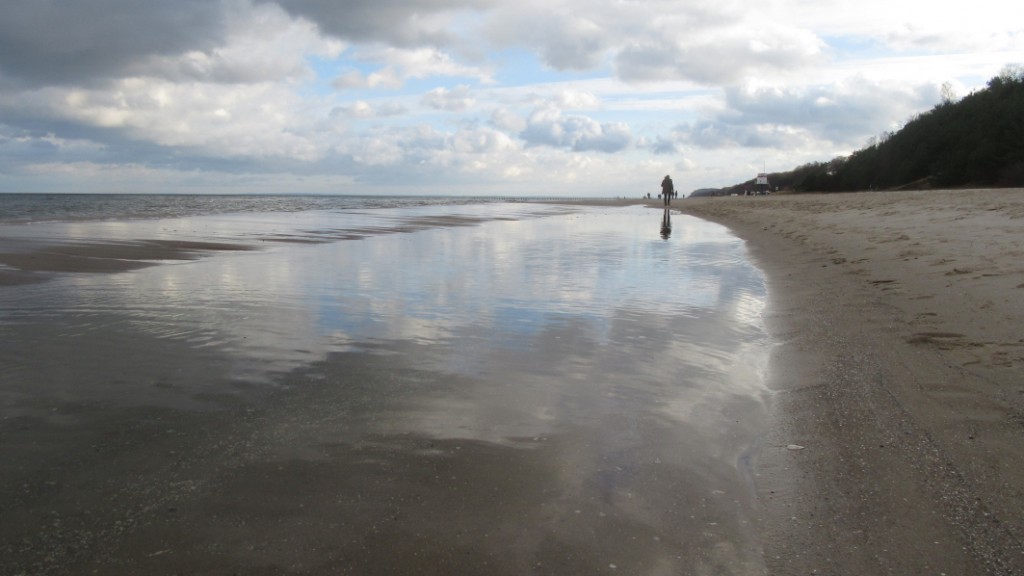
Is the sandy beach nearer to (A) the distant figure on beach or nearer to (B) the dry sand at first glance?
(B) the dry sand

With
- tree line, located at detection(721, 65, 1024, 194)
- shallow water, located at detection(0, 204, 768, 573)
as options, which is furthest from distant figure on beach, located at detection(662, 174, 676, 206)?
shallow water, located at detection(0, 204, 768, 573)

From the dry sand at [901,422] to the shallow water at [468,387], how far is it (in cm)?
26

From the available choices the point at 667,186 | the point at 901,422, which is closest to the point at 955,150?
the point at 667,186

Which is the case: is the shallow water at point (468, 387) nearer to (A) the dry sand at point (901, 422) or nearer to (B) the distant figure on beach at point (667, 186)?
(A) the dry sand at point (901, 422)

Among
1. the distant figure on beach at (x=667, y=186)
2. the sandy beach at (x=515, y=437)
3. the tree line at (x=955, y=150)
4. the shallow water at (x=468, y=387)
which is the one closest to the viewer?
the sandy beach at (x=515, y=437)

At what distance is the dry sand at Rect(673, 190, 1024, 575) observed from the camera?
266 centimetres

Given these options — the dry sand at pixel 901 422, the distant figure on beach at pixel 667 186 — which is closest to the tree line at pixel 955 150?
the distant figure on beach at pixel 667 186

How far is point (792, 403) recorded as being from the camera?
450 centimetres

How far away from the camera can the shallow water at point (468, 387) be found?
2.85 meters

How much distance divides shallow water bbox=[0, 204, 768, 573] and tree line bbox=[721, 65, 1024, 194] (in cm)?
3343

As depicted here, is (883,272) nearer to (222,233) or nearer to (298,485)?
(298,485)

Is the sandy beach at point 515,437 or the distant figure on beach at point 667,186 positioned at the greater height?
the distant figure on beach at point 667,186

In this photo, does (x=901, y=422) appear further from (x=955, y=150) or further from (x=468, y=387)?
(x=955, y=150)

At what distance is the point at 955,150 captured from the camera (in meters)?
39.1
